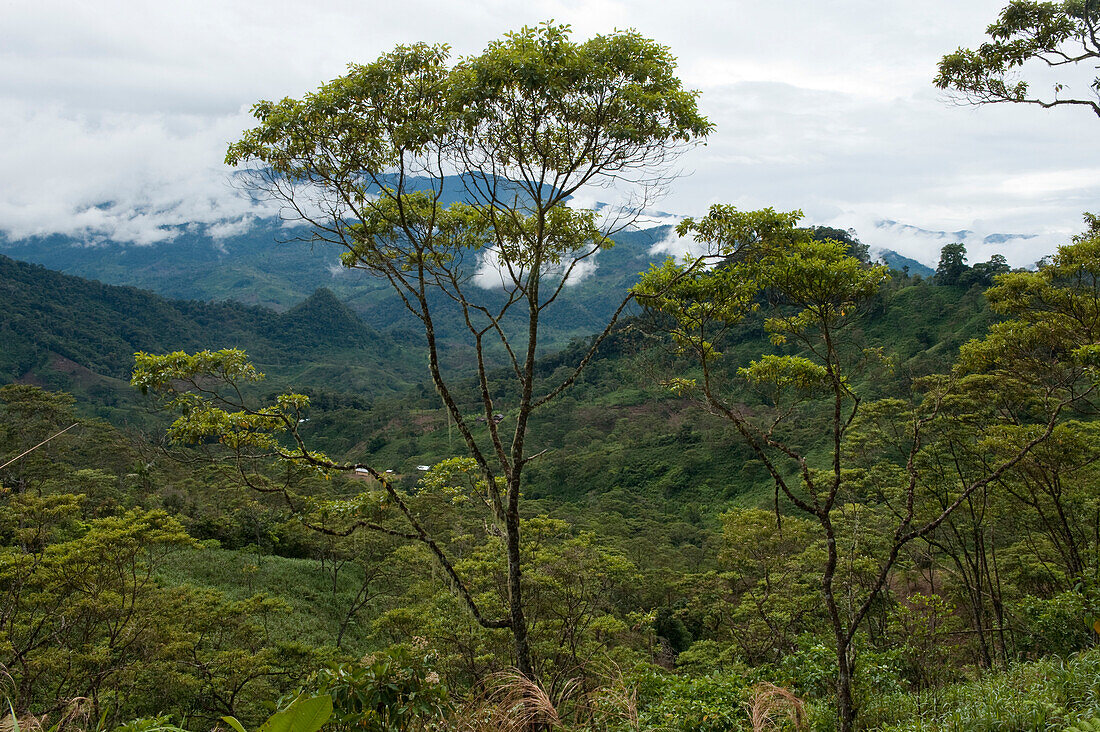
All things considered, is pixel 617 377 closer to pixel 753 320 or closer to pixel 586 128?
pixel 753 320

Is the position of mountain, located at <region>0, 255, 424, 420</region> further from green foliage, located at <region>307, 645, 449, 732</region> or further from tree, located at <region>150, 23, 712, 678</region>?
green foliage, located at <region>307, 645, 449, 732</region>

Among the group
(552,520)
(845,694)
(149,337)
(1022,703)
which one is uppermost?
(149,337)

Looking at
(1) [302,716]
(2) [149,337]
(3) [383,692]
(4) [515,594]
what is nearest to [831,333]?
(4) [515,594]

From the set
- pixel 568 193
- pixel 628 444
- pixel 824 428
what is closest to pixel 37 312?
pixel 628 444

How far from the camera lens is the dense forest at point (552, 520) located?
5.32 m

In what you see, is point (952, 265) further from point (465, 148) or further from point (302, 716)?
point (302, 716)

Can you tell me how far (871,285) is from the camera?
609 centimetres

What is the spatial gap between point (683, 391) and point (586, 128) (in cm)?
366

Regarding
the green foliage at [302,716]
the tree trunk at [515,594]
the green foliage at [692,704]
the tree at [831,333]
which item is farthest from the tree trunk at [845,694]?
the green foliage at [302,716]

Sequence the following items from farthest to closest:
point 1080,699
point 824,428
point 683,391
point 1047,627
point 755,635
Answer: point 824,428, point 755,635, point 1047,627, point 683,391, point 1080,699

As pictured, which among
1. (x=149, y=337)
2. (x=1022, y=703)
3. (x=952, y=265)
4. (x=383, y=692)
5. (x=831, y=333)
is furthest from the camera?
(x=149, y=337)

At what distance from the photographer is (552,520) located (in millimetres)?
15828

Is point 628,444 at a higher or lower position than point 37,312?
lower

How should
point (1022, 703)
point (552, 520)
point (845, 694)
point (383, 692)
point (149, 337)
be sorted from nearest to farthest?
1. point (383, 692)
2. point (1022, 703)
3. point (845, 694)
4. point (552, 520)
5. point (149, 337)
